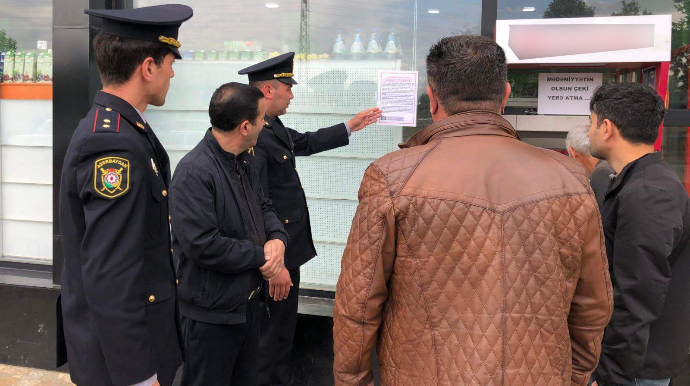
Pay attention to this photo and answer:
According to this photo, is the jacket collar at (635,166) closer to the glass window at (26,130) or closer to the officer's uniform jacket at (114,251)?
the officer's uniform jacket at (114,251)

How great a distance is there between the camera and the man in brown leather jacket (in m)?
1.50

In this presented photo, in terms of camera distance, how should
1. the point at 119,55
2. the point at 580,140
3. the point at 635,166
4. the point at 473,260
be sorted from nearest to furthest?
the point at 473,260 → the point at 119,55 → the point at 635,166 → the point at 580,140

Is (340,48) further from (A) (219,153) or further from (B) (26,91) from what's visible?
(B) (26,91)

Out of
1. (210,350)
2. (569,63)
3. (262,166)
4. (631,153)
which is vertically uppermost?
(569,63)

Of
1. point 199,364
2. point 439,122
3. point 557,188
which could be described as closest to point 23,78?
point 199,364

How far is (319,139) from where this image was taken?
13.1ft

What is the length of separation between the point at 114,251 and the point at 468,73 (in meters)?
1.21

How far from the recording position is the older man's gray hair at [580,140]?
127 inches

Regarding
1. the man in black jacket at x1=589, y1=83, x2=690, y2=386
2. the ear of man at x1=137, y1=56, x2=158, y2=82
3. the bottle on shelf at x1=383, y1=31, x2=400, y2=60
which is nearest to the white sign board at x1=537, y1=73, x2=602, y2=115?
the bottle on shelf at x1=383, y1=31, x2=400, y2=60

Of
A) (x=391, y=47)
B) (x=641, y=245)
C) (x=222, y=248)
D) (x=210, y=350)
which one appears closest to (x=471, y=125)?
(x=641, y=245)

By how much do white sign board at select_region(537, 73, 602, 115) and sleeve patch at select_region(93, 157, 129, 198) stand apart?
2885 millimetres

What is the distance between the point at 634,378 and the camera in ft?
7.57

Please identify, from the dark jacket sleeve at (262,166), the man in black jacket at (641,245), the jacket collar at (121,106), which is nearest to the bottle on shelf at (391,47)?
the dark jacket sleeve at (262,166)

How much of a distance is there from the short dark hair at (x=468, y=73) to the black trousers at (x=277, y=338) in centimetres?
219
